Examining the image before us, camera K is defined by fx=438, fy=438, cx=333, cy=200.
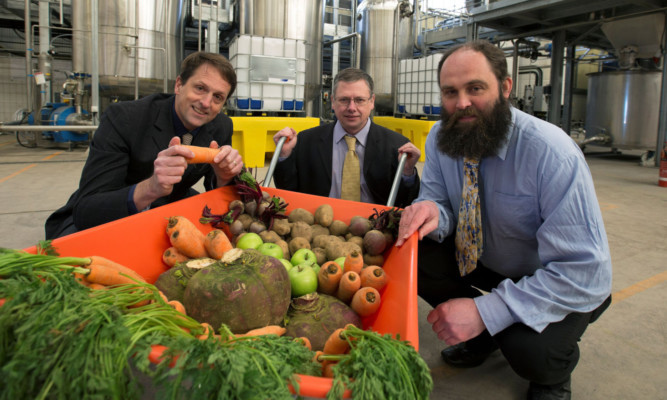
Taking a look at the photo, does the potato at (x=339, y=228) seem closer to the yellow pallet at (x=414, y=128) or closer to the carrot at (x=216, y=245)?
the carrot at (x=216, y=245)

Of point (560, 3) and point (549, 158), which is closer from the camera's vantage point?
point (549, 158)

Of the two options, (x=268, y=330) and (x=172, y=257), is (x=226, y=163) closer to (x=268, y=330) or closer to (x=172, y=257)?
(x=172, y=257)

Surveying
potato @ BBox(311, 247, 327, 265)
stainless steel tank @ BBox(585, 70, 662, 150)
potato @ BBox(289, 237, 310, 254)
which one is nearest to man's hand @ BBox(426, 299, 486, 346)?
potato @ BBox(311, 247, 327, 265)

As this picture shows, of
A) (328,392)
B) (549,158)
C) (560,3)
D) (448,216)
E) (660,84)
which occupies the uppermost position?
(560,3)

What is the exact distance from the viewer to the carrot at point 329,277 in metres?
1.75

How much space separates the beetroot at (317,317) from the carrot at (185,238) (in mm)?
523

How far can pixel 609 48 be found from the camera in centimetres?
1341

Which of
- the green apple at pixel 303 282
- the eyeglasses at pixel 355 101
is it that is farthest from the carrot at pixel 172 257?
the eyeglasses at pixel 355 101

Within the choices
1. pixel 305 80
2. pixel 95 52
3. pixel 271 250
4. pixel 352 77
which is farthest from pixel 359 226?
pixel 95 52

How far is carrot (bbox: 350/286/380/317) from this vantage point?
161 cm

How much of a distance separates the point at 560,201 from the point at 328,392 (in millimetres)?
1186

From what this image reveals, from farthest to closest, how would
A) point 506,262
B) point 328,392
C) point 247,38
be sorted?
point 247,38
point 506,262
point 328,392

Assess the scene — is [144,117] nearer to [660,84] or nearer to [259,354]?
[259,354]

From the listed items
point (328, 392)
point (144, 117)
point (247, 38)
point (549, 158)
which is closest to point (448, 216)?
point (549, 158)
